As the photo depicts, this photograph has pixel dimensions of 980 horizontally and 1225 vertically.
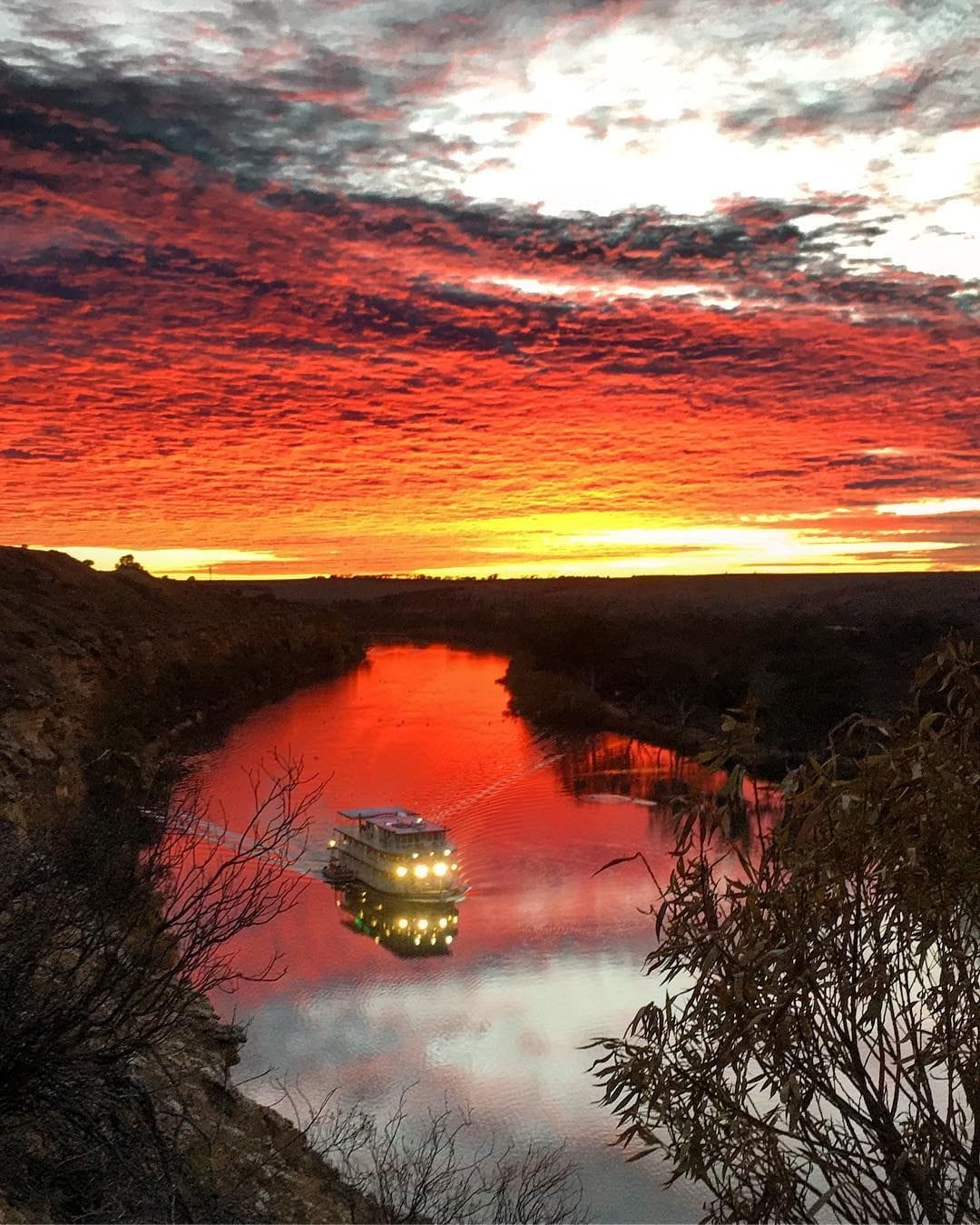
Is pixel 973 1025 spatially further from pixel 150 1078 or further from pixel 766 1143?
pixel 150 1078

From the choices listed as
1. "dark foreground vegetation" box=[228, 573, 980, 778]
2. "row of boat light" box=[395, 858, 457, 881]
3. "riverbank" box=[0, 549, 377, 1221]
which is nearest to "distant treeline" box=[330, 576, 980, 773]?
"dark foreground vegetation" box=[228, 573, 980, 778]

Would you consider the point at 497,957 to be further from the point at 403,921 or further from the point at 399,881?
the point at 399,881

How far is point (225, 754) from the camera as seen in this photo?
132ft

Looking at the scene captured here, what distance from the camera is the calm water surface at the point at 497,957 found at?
1588 cm

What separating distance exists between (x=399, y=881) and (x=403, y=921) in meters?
1.01

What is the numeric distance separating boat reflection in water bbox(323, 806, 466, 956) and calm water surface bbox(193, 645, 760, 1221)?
1.47ft

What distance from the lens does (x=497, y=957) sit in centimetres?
2173

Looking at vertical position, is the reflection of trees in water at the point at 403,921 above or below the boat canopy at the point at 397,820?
below

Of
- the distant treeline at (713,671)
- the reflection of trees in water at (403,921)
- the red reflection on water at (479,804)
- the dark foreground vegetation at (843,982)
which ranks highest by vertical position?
the dark foreground vegetation at (843,982)

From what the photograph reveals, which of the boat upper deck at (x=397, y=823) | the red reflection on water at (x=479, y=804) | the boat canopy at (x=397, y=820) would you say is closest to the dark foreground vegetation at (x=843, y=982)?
the red reflection on water at (x=479, y=804)

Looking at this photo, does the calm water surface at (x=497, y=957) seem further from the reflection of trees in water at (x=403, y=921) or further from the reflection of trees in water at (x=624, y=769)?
the reflection of trees in water at (x=403, y=921)

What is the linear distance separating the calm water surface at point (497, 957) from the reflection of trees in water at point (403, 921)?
0.30 m

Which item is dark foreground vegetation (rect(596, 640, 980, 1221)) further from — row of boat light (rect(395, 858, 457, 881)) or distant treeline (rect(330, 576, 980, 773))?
row of boat light (rect(395, 858, 457, 881))

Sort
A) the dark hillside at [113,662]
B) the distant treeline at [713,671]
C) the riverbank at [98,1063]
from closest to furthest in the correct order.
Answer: the riverbank at [98,1063] < the dark hillside at [113,662] < the distant treeline at [713,671]
